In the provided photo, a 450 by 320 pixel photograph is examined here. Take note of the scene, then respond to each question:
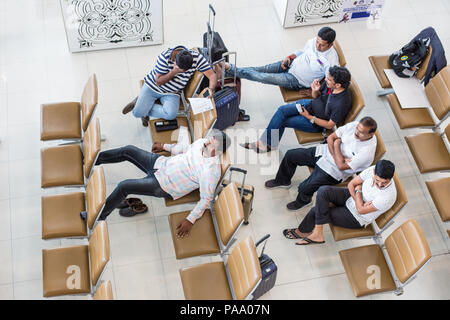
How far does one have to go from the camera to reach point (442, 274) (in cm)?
511

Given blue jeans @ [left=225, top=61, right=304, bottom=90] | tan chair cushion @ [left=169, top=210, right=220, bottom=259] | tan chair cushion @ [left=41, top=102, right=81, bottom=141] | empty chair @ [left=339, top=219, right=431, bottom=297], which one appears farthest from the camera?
blue jeans @ [left=225, top=61, right=304, bottom=90]

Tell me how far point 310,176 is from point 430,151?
4.10ft

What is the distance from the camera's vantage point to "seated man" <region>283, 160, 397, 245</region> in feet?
14.3

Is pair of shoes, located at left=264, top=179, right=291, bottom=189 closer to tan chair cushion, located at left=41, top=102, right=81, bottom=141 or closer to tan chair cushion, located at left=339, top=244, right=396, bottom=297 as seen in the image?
tan chair cushion, located at left=339, top=244, right=396, bottom=297

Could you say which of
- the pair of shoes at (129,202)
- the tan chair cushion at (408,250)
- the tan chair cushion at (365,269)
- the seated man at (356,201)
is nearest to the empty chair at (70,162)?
the pair of shoes at (129,202)

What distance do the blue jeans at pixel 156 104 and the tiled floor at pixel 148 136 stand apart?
0.45 meters

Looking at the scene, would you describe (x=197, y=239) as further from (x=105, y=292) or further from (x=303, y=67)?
(x=303, y=67)

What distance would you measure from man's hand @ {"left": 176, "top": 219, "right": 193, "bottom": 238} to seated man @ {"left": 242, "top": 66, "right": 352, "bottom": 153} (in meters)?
1.53

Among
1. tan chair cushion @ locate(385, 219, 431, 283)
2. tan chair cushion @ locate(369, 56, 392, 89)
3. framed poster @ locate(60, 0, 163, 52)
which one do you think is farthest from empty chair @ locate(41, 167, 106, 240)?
tan chair cushion @ locate(369, 56, 392, 89)

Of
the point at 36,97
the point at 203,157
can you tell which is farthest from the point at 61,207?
the point at 36,97

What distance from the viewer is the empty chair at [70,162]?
4758 mm

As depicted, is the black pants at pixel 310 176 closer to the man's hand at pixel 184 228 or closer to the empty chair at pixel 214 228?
the empty chair at pixel 214 228

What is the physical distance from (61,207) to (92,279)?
0.81m

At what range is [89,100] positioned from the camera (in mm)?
4961
